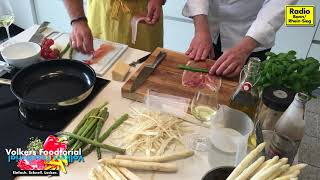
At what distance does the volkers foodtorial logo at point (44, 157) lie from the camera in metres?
0.80

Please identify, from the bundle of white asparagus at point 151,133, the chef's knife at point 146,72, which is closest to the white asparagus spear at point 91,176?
the bundle of white asparagus at point 151,133

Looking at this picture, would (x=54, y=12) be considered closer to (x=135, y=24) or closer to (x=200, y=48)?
(x=135, y=24)

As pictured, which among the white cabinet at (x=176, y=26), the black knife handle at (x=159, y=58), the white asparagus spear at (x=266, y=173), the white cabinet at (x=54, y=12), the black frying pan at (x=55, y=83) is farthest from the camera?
the white cabinet at (x=54, y=12)

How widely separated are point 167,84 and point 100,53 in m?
0.34

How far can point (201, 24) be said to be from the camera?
1.34 meters

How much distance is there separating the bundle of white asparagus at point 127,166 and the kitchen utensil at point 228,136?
107 millimetres

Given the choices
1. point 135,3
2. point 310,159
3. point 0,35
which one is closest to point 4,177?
point 135,3

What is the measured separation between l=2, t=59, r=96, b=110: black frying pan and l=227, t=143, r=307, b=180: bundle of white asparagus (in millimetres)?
527

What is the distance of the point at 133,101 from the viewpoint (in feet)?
3.47

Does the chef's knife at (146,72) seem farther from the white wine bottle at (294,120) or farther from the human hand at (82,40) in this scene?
the white wine bottle at (294,120)

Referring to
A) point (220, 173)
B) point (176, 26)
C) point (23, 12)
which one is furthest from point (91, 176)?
point (23, 12)

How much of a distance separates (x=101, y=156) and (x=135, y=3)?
2.80 ft

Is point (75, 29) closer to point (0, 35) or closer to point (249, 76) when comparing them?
point (249, 76)

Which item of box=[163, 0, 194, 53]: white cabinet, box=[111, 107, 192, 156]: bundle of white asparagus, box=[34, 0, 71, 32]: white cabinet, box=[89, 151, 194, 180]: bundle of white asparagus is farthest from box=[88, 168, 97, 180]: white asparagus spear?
box=[34, 0, 71, 32]: white cabinet
